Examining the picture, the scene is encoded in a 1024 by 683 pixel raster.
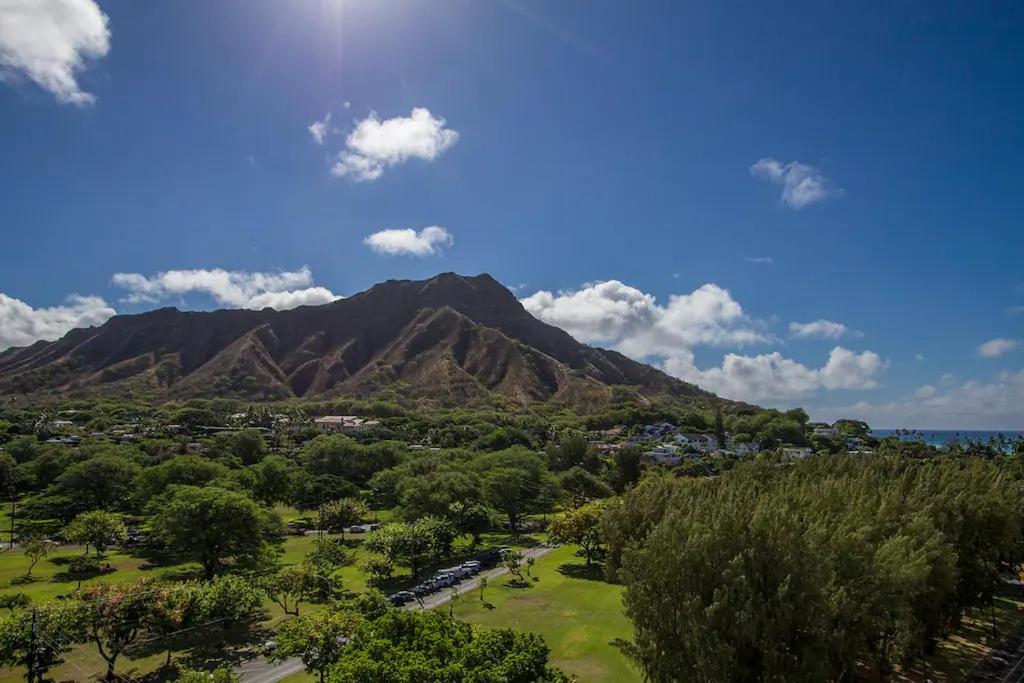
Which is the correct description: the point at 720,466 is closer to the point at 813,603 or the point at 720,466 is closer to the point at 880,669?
the point at 880,669

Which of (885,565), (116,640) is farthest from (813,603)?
(116,640)

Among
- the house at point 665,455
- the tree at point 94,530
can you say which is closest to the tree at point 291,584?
the tree at point 94,530

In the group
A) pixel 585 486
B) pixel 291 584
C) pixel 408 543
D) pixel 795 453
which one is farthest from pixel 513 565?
pixel 795 453

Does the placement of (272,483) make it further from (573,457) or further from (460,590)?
(573,457)

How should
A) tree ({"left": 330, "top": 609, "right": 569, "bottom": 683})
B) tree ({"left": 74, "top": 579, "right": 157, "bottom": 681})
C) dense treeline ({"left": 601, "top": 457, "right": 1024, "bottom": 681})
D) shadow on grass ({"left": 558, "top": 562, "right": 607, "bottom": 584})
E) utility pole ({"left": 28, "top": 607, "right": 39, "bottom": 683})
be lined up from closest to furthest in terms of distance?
dense treeline ({"left": 601, "top": 457, "right": 1024, "bottom": 681}), tree ({"left": 330, "top": 609, "right": 569, "bottom": 683}), utility pole ({"left": 28, "top": 607, "right": 39, "bottom": 683}), tree ({"left": 74, "top": 579, "right": 157, "bottom": 681}), shadow on grass ({"left": 558, "top": 562, "right": 607, "bottom": 584})

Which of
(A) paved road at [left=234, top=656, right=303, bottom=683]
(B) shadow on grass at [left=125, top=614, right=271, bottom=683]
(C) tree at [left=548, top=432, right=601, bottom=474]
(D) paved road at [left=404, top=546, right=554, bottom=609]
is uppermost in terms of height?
(C) tree at [left=548, top=432, right=601, bottom=474]

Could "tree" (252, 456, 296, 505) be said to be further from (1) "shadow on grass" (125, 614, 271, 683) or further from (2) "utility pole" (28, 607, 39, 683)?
(2) "utility pole" (28, 607, 39, 683)

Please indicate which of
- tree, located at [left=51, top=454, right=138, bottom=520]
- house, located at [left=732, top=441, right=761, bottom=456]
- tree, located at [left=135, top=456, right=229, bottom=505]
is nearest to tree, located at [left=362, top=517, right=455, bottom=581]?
tree, located at [left=135, top=456, right=229, bottom=505]
